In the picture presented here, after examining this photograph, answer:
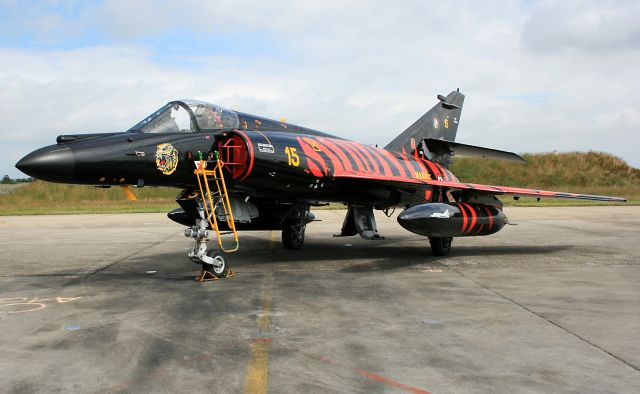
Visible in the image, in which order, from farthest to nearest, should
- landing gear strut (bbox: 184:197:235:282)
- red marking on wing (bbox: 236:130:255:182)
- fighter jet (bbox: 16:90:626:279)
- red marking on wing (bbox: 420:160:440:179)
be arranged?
1. red marking on wing (bbox: 420:160:440:179)
2. red marking on wing (bbox: 236:130:255:182)
3. landing gear strut (bbox: 184:197:235:282)
4. fighter jet (bbox: 16:90:626:279)

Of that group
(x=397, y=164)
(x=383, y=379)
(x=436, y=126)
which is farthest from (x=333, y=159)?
(x=383, y=379)

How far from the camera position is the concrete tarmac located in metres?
4.32

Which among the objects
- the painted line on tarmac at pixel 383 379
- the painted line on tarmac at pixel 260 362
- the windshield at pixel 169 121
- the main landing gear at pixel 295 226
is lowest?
the painted line on tarmac at pixel 260 362

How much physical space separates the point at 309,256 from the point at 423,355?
7536 millimetres

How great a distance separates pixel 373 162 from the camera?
1259 centimetres

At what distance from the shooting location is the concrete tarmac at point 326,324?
4.32 m

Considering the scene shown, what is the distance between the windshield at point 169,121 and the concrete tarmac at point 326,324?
260 centimetres

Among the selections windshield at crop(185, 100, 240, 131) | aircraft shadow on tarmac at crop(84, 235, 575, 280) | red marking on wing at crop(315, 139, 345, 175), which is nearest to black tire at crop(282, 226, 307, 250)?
aircraft shadow on tarmac at crop(84, 235, 575, 280)

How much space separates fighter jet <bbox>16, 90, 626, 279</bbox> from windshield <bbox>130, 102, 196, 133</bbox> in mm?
18

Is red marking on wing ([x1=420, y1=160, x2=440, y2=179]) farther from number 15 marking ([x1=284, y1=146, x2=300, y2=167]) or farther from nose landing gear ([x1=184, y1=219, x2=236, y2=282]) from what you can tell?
nose landing gear ([x1=184, y1=219, x2=236, y2=282])

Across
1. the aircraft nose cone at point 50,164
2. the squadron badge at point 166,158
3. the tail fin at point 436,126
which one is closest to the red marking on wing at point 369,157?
the tail fin at point 436,126

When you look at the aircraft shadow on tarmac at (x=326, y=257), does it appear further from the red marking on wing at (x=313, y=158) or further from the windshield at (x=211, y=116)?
the windshield at (x=211, y=116)

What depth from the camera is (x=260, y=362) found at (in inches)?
185

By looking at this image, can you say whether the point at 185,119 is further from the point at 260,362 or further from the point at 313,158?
the point at 260,362
